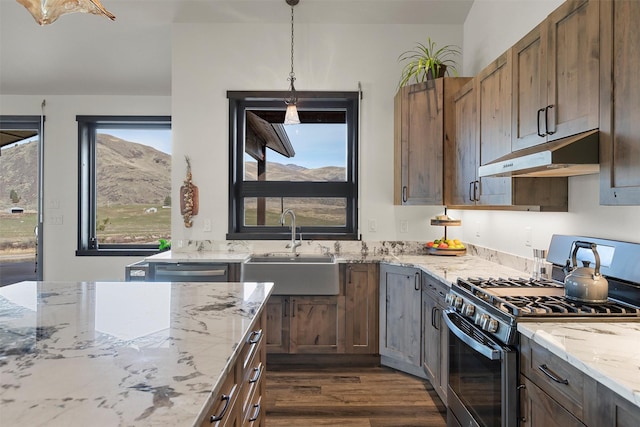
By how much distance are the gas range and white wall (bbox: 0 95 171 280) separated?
155 inches

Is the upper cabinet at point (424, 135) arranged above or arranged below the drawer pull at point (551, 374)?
above

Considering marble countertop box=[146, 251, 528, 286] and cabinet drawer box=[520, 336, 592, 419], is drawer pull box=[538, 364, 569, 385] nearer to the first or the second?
cabinet drawer box=[520, 336, 592, 419]

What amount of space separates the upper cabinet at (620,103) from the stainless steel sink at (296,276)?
6.45ft

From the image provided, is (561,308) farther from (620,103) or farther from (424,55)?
(424,55)

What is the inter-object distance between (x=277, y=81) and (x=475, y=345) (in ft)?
9.26

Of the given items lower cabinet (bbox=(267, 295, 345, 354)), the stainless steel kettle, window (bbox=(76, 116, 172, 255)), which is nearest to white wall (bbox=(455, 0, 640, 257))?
the stainless steel kettle

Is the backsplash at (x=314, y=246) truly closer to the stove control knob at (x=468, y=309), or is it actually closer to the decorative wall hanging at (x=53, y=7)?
the stove control knob at (x=468, y=309)

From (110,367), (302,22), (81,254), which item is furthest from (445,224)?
(81,254)

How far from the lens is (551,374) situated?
1263mm

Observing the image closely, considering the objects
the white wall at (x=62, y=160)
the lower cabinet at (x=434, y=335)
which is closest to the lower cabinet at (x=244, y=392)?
the lower cabinet at (x=434, y=335)

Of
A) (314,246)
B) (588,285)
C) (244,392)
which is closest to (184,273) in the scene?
(314,246)

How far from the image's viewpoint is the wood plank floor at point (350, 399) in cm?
235

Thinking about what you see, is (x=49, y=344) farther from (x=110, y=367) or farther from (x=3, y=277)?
(x=3, y=277)

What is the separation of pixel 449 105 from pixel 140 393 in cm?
291
